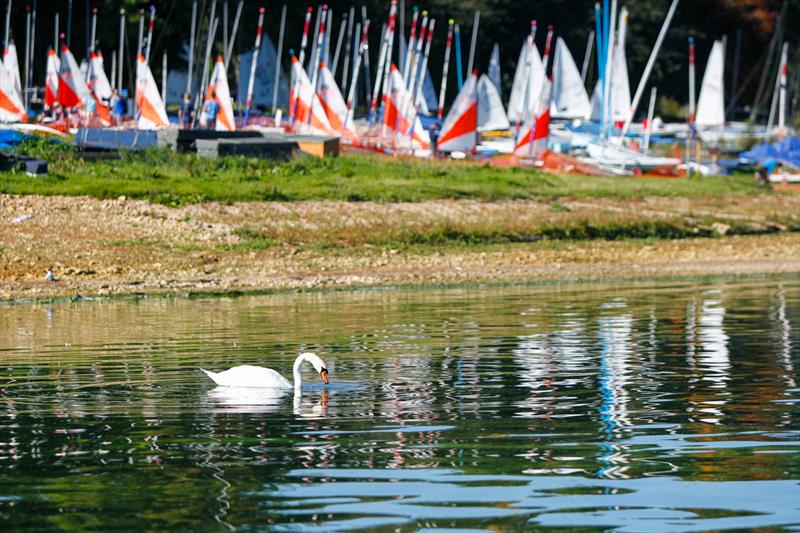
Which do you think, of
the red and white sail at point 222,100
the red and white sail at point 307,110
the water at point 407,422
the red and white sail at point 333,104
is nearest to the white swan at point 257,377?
the water at point 407,422

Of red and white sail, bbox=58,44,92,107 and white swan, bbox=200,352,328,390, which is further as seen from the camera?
red and white sail, bbox=58,44,92,107

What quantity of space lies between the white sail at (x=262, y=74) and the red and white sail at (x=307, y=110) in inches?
409

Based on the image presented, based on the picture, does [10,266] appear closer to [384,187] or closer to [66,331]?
[66,331]

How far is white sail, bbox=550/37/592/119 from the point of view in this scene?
3014 inches

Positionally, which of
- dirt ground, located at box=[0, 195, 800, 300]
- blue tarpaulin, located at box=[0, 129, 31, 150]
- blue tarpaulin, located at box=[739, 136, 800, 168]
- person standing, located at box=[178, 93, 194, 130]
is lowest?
dirt ground, located at box=[0, 195, 800, 300]

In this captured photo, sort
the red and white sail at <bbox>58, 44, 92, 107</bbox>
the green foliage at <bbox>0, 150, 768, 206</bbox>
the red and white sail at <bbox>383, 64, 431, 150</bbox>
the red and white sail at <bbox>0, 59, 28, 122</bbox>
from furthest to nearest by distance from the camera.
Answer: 1. the red and white sail at <bbox>383, 64, 431, 150</bbox>
2. the red and white sail at <bbox>58, 44, 92, 107</bbox>
3. the red and white sail at <bbox>0, 59, 28, 122</bbox>
4. the green foliage at <bbox>0, 150, 768, 206</bbox>

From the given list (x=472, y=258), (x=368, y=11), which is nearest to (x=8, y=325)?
(x=472, y=258)

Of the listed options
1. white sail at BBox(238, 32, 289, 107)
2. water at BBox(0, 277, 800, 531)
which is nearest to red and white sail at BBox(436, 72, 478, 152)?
Result: white sail at BBox(238, 32, 289, 107)

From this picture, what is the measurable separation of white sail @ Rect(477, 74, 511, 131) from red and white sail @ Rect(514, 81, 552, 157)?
15.3 m

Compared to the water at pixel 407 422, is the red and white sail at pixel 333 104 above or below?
above

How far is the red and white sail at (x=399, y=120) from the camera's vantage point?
57.0 m

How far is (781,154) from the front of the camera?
6781 centimetres

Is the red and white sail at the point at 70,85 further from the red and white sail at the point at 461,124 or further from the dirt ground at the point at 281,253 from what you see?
the dirt ground at the point at 281,253

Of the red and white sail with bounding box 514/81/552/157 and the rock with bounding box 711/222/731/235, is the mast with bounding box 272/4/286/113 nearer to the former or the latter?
the red and white sail with bounding box 514/81/552/157
